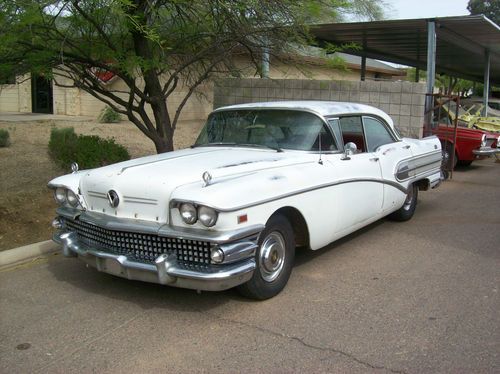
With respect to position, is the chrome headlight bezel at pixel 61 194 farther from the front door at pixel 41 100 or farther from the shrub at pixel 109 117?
the front door at pixel 41 100

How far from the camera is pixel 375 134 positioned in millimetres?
6434

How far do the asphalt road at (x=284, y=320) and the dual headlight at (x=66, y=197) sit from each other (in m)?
0.72

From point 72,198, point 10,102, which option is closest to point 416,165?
point 72,198

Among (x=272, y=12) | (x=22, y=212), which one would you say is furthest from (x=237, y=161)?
(x=22, y=212)

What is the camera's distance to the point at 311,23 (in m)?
8.00

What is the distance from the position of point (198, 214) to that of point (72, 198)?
1386 millimetres

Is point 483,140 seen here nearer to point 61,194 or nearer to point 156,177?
point 156,177

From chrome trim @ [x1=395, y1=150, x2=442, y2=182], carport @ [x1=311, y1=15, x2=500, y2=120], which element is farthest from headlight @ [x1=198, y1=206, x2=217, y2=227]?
carport @ [x1=311, y1=15, x2=500, y2=120]

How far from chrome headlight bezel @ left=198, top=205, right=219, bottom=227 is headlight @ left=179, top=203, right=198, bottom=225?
0.06m

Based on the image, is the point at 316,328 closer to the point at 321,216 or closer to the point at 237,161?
the point at 321,216

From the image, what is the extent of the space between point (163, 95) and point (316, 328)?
501 cm

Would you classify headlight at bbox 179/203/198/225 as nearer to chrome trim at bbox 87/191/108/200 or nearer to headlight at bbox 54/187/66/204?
chrome trim at bbox 87/191/108/200

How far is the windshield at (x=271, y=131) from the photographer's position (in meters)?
5.36

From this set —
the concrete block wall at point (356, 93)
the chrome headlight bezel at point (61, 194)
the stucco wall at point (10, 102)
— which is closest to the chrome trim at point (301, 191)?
the chrome headlight bezel at point (61, 194)
